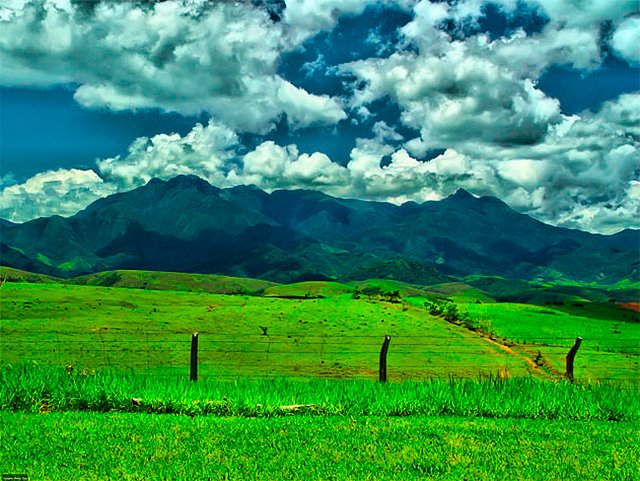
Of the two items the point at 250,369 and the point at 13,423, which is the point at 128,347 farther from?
the point at 13,423

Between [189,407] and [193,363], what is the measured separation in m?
4.89

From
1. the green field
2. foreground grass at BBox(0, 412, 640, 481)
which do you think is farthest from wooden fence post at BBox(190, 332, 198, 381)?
the green field

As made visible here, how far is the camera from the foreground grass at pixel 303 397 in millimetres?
17516

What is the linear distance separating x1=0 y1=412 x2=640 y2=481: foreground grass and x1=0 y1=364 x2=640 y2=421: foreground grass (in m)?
1.08

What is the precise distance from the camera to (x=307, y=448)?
1359cm

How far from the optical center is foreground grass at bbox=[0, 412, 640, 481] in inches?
475

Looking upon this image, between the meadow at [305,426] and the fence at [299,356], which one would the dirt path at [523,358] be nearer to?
the fence at [299,356]

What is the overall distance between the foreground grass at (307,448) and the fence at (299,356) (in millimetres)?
16486

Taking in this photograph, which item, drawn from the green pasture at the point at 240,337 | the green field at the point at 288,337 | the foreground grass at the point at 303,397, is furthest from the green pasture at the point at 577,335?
the foreground grass at the point at 303,397

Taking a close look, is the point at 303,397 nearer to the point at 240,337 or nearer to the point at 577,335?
the point at 240,337

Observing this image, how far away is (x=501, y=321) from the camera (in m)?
72.2

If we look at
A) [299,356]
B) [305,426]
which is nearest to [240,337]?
[299,356]

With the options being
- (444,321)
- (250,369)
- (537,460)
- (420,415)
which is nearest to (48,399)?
(420,415)

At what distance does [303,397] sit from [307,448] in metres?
5.06
